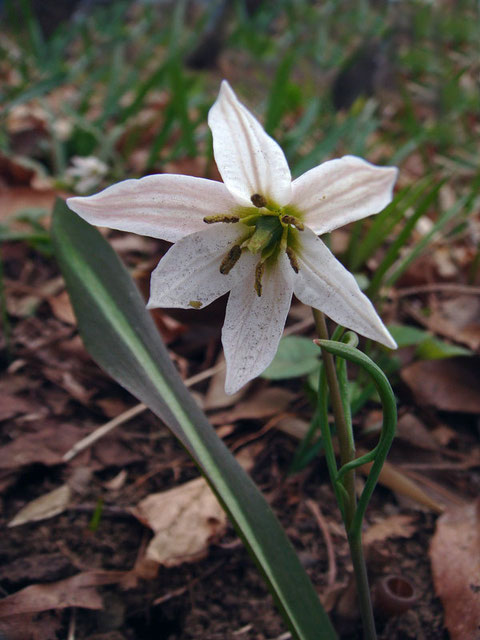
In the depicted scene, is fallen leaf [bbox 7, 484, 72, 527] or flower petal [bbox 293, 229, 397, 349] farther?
fallen leaf [bbox 7, 484, 72, 527]

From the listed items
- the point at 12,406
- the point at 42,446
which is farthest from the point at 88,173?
the point at 42,446

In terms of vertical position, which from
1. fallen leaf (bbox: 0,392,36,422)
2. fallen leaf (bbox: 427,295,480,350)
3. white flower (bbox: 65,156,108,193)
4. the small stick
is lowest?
fallen leaf (bbox: 427,295,480,350)

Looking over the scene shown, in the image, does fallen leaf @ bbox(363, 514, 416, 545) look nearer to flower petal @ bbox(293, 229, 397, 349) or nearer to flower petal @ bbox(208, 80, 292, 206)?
flower petal @ bbox(293, 229, 397, 349)

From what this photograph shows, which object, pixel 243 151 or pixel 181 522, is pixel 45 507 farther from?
pixel 243 151

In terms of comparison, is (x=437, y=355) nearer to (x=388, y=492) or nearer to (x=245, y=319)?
(x=388, y=492)

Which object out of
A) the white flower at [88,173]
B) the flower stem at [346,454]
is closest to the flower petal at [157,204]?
the flower stem at [346,454]

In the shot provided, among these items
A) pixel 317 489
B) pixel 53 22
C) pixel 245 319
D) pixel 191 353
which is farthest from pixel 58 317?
pixel 53 22

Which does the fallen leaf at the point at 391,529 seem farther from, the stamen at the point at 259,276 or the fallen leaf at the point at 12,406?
the fallen leaf at the point at 12,406

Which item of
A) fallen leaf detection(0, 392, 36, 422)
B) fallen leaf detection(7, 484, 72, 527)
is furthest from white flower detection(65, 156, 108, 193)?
fallen leaf detection(7, 484, 72, 527)
